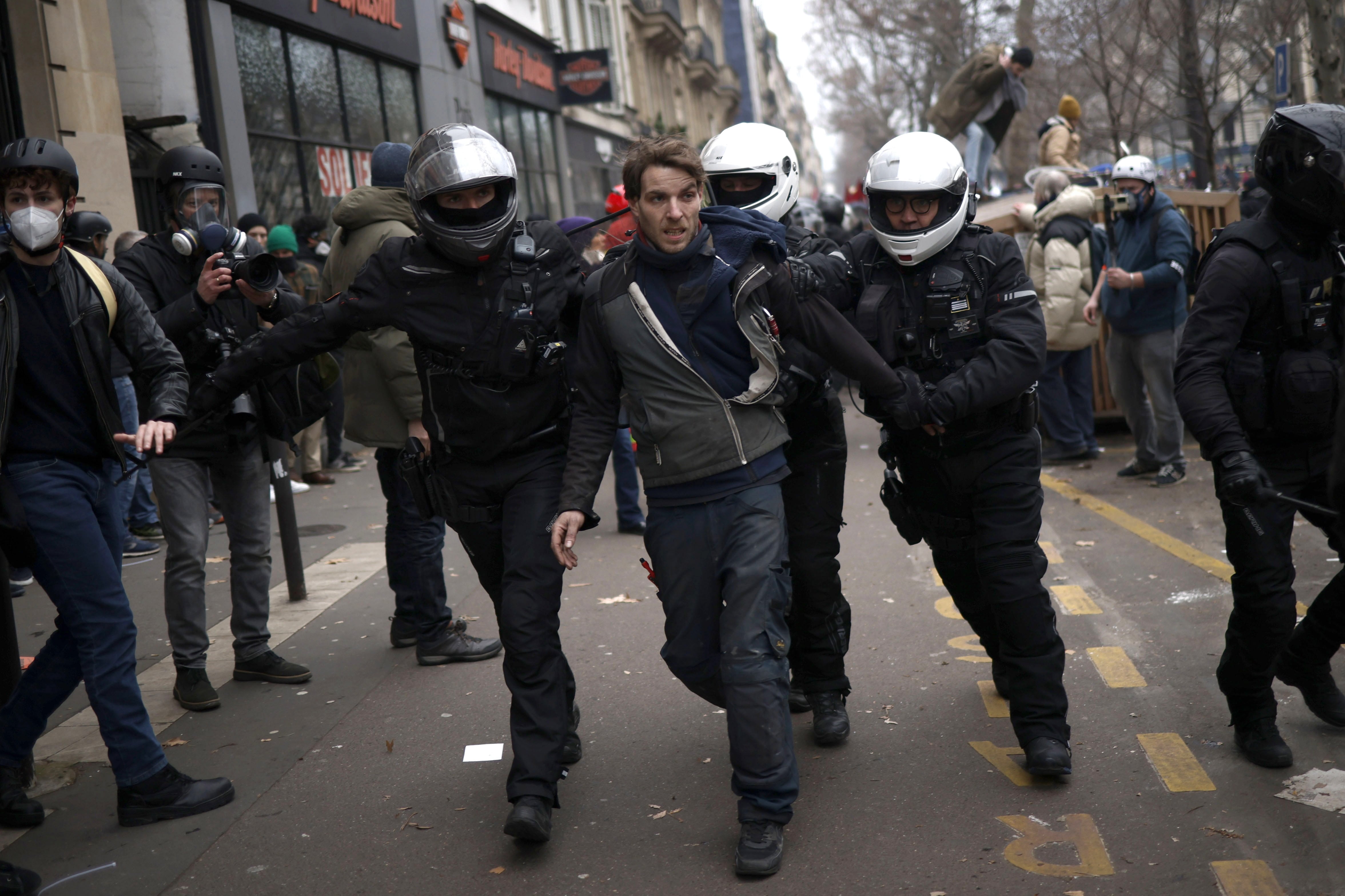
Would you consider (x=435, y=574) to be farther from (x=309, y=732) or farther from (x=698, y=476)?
(x=698, y=476)

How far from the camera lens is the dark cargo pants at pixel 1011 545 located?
12.7ft

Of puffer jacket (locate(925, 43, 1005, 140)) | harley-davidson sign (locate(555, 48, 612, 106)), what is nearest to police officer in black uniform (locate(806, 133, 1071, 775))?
puffer jacket (locate(925, 43, 1005, 140))

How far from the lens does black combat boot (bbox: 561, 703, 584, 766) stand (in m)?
4.31

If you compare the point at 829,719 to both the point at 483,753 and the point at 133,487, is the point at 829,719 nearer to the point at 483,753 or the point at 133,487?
the point at 483,753

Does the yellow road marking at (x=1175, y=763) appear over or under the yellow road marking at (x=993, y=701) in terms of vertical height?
under

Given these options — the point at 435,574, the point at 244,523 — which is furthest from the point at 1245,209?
the point at 244,523

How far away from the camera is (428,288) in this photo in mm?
3916

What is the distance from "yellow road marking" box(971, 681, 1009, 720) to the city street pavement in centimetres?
4

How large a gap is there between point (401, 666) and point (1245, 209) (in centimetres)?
713

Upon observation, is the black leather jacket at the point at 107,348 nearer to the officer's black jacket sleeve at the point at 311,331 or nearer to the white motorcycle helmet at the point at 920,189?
the officer's black jacket sleeve at the point at 311,331

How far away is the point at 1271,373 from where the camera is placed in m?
3.84

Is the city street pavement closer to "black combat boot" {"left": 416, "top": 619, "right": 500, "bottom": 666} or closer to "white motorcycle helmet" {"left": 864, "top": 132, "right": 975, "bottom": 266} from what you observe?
"black combat boot" {"left": 416, "top": 619, "right": 500, "bottom": 666}

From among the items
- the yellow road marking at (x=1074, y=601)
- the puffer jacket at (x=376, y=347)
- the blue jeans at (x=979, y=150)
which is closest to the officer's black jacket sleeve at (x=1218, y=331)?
the yellow road marking at (x=1074, y=601)

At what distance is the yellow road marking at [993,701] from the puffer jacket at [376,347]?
2.58m
